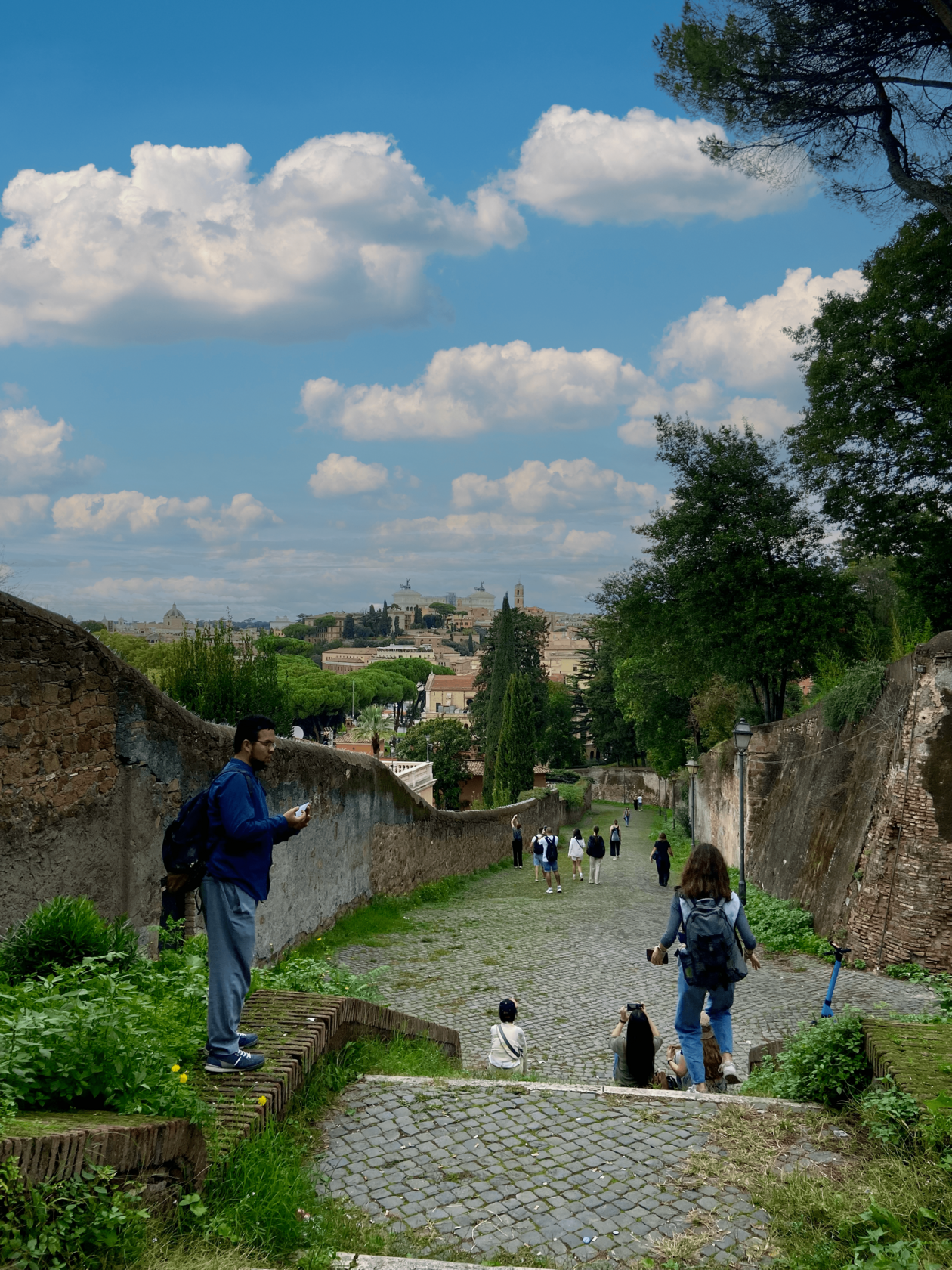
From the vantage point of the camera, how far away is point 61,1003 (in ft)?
10.7

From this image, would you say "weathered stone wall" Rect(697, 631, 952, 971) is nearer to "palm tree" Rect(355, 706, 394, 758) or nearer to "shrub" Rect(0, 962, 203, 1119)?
"shrub" Rect(0, 962, 203, 1119)

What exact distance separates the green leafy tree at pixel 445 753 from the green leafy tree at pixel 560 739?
8481 millimetres

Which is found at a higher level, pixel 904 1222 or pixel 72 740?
pixel 72 740

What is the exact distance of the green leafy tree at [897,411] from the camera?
14938 millimetres

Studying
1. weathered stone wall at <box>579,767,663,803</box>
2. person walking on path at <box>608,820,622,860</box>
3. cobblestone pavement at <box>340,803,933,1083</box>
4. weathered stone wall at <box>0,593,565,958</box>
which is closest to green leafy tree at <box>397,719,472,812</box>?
weathered stone wall at <box>579,767,663,803</box>

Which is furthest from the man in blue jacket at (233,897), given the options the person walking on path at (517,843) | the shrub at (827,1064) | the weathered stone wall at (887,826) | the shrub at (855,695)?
the person walking on path at (517,843)

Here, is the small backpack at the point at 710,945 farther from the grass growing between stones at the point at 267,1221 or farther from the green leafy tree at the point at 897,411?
the green leafy tree at the point at 897,411

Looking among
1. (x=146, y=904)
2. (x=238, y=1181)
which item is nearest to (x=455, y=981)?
(x=146, y=904)

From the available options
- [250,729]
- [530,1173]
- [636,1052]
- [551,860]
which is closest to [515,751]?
[551,860]

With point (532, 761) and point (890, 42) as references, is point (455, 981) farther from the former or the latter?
point (532, 761)

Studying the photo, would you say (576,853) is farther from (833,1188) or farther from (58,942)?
(833,1188)

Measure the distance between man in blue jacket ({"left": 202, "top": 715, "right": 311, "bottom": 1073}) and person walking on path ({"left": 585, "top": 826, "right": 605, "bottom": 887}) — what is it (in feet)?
51.7

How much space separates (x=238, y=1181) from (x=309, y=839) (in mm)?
8188

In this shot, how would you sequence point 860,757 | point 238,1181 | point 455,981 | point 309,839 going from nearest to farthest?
1. point 238,1181
2. point 455,981
3. point 309,839
4. point 860,757
